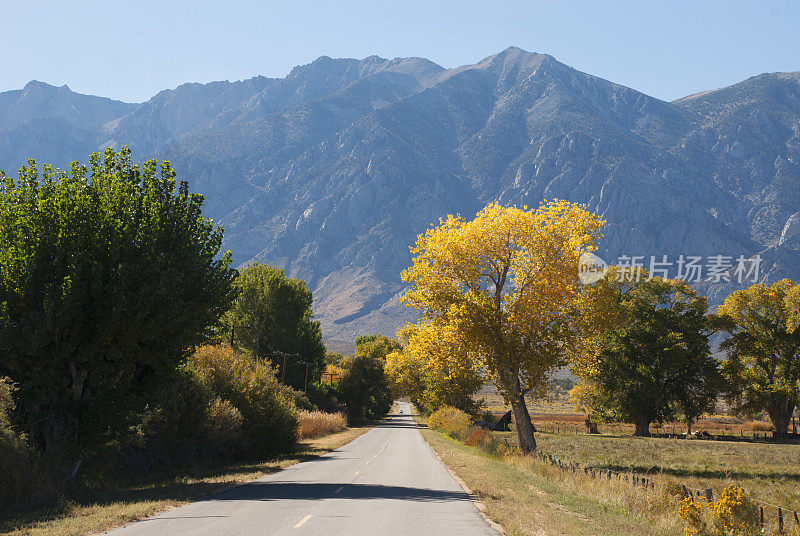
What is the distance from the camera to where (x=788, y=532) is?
Answer: 16.8 meters

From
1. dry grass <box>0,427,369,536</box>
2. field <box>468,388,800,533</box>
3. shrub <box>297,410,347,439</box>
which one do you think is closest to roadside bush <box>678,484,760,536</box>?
field <box>468,388,800,533</box>

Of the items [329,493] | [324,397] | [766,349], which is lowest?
[324,397]

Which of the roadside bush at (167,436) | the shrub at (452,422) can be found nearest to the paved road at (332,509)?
the roadside bush at (167,436)

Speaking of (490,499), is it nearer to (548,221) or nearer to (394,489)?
(394,489)

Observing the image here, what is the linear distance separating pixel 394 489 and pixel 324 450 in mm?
25674

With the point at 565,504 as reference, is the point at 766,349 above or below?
above

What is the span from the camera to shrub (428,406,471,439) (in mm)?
62534

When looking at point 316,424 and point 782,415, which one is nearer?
point 316,424

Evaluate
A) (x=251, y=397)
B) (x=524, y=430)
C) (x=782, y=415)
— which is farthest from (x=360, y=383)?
(x=524, y=430)

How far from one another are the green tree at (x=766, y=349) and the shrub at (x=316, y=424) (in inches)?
1784

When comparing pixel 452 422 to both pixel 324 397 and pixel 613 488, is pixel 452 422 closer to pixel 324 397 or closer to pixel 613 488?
pixel 324 397

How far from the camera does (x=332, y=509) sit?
17.2 metres

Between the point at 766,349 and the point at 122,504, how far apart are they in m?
74.4

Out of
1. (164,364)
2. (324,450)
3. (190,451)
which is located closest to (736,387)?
(324,450)
